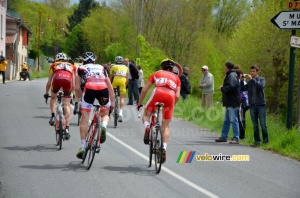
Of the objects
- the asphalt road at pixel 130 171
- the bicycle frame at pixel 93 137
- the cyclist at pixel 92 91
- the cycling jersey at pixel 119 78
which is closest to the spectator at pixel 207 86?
the cycling jersey at pixel 119 78

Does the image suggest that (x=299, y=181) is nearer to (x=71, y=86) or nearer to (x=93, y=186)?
(x=93, y=186)

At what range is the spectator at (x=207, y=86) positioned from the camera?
20.8 meters

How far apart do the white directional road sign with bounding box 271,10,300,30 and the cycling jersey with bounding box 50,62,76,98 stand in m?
5.09

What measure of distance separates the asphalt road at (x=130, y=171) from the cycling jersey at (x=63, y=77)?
1.27 meters

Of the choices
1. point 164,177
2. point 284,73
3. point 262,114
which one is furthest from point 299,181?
point 284,73

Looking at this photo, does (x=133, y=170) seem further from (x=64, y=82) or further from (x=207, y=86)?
(x=207, y=86)

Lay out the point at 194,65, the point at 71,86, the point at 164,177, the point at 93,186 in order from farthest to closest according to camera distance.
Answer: the point at 194,65
the point at 71,86
the point at 164,177
the point at 93,186

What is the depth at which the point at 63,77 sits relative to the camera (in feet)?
41.9

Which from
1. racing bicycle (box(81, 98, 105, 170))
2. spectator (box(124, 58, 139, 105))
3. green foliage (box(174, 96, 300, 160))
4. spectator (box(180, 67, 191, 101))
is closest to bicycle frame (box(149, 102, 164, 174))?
racing bicycle (box(81, 98, 105, 170))

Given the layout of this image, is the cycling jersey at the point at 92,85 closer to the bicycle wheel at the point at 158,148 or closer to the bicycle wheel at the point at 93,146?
the bicycle wheel at the point at 93,146

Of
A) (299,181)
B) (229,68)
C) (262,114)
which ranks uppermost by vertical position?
(229,68)

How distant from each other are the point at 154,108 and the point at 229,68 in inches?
180

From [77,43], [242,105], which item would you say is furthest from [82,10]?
[242,105]

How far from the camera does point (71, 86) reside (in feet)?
42.4
